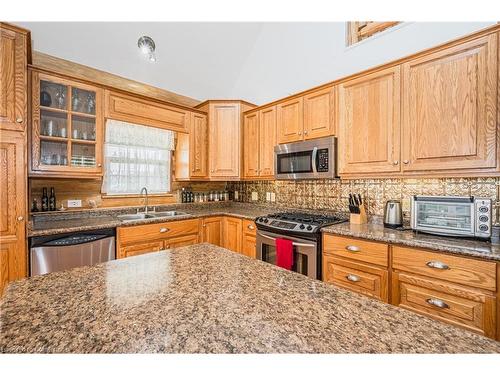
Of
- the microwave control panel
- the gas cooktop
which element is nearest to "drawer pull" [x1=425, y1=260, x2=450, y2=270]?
the gas cooktop

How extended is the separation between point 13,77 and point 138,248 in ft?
5.78

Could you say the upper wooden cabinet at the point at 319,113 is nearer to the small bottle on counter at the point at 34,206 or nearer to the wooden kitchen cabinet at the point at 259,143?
the wooden kitchen cabinet at the point at 259,143

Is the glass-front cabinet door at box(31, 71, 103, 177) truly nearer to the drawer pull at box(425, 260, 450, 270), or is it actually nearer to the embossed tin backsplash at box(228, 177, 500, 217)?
the embossed tin backsplash at box(228, 177, 500, 217)

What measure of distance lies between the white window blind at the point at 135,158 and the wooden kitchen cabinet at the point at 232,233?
1.05 metres

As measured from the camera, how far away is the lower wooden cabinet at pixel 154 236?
8.00 ft

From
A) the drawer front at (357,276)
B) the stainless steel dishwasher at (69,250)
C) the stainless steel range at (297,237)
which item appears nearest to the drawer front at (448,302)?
the drawer front at (357,276)

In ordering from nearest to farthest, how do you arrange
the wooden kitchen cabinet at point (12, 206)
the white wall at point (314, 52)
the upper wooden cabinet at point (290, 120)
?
the wooden kitchen cabinet at point (12, 206), the white wall at point (314, 52), the upper wooden cabinet at point (290, 120)

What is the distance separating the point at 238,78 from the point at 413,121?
9.24 feet

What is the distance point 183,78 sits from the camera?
3.50m

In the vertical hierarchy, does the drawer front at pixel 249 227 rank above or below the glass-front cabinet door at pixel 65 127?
below

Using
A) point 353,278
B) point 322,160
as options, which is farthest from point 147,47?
point 353,278

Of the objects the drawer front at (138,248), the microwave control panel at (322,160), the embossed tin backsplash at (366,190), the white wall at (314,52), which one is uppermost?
the white wall at (314,52)

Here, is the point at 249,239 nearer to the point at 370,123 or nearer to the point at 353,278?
the point at 353,278

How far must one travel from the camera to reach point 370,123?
224 centimetres
